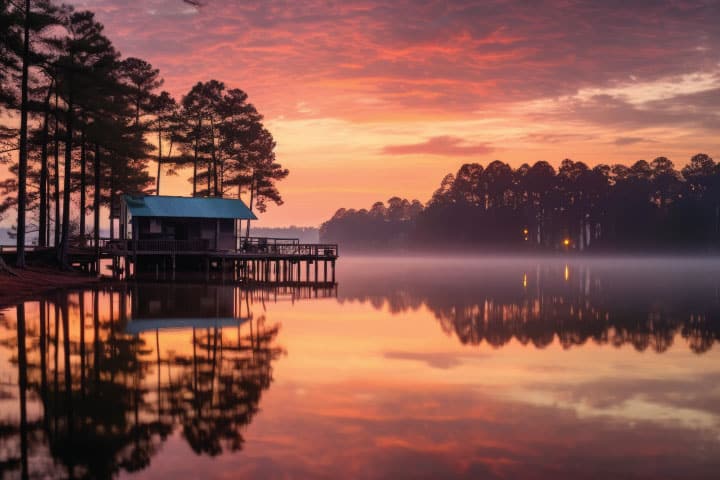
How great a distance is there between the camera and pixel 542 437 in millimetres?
12719

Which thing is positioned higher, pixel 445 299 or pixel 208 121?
pixel 208 121

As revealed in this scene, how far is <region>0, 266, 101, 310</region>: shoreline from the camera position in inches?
1276

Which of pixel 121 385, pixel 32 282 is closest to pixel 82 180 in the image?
pixel 32 282

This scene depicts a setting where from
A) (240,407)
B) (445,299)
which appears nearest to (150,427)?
(240,407)

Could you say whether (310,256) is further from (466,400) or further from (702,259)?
(702,259)

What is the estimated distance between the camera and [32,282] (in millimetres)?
37688

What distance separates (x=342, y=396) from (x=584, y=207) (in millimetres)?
142843

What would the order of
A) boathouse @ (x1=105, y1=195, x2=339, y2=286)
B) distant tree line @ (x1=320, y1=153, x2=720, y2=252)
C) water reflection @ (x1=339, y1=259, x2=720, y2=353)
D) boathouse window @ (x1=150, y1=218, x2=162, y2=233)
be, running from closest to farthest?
1. water reflection @ (x1=339, y1=259, x2=720, y2=353)
2. boathouse @ (x1=105, y1=195, x2=339, y2=286)
3. boathouse window @ (x1=150, y1=218, x2=162, y2=233)
4. distant tree line @ (x1=320, y1=153, x2=720, y2=252)

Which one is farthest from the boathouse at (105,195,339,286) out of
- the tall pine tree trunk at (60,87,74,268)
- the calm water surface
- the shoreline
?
the calm water surface

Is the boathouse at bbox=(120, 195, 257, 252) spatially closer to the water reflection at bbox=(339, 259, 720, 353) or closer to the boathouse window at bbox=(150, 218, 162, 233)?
the boathouse window at bbox=(150, 218, 162, 233)

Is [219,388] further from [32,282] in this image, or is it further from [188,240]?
[188,240]

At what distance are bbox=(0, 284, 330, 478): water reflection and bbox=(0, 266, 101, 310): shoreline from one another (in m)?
3.97

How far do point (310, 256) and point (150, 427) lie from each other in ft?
143

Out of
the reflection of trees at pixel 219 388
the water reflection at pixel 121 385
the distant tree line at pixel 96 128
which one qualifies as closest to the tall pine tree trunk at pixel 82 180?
the distant tree line at pixel 96 128
